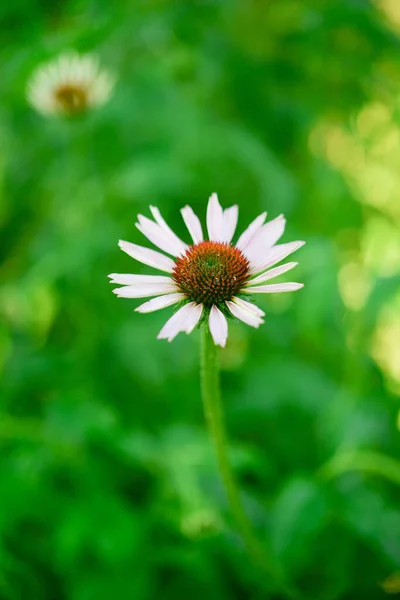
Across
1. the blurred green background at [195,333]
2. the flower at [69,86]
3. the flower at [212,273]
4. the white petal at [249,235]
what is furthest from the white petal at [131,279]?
the flower at [69,86]

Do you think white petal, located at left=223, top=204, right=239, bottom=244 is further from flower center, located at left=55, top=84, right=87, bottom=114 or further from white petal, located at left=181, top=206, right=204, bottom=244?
flower center, located at left=55, top=84, right=87, bottom=114

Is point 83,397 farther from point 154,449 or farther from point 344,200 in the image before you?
point 344,200

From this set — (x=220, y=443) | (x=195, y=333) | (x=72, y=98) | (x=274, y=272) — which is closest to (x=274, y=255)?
(x=274, y=272)

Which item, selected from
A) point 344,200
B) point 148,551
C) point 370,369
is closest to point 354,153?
point 344,200

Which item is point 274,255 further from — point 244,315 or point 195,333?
point 195,333

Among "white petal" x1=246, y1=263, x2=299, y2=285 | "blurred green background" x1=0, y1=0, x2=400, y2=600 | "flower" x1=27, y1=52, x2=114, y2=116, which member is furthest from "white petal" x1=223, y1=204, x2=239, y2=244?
"flower" x1=27, y1=52, x2=114, y2=116

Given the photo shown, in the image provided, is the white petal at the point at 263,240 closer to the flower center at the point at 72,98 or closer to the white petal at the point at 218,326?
the white petal at the point at 218,326
